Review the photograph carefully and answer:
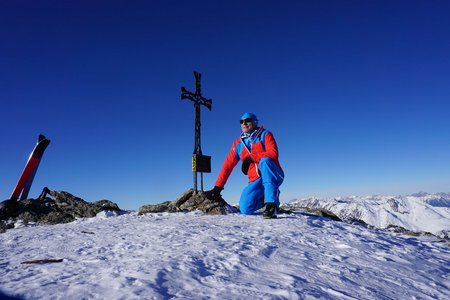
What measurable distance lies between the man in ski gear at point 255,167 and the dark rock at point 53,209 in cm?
500

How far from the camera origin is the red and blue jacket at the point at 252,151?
22.7ft

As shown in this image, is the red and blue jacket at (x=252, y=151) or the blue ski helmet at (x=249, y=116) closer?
the red and blue jacket at (x=252, y=151)

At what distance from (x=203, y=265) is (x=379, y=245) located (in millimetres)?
2879

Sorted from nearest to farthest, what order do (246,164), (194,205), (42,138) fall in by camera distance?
(246,164) → (194,205) → (42,138)

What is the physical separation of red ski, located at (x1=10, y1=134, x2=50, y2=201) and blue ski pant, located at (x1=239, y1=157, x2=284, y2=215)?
10.0 metres

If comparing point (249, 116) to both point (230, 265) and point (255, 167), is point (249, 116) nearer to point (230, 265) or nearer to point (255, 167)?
point (255, 167)

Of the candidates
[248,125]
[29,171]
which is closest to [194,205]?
[248,125]

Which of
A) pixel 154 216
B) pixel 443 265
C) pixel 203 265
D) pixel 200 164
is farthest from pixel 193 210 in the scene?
pixel 443 265

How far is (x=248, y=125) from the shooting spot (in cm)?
736

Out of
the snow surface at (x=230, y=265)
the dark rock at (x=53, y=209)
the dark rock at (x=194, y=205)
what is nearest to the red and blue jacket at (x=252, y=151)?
the dark rock at (x=194, y=205)

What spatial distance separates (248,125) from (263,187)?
63.4 inches

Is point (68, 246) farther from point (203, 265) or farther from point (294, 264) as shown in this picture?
point (294, 264)

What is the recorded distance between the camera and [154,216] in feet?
25.3

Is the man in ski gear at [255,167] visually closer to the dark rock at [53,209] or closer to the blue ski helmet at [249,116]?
the blue ski helmet at [249,116]
